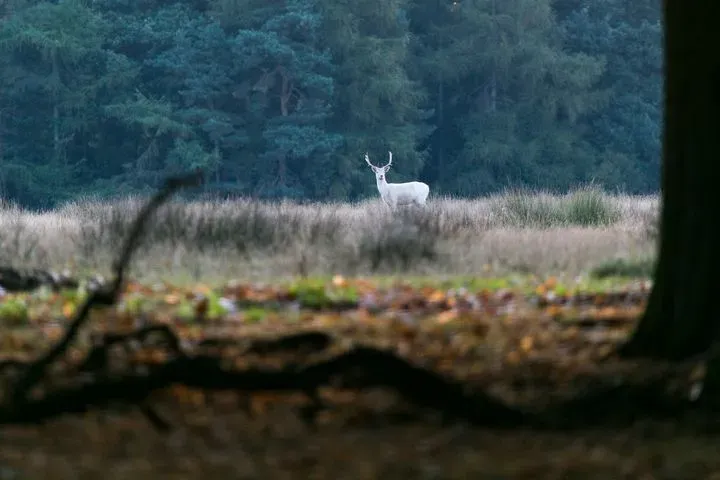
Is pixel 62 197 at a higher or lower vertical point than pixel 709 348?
lower

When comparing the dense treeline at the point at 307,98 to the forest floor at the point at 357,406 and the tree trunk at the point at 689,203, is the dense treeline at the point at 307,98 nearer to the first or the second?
the forest floor at the point at 357,406

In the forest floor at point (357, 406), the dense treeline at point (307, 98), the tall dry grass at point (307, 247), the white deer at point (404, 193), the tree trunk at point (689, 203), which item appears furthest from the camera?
the dense treeline at point (307, 98)

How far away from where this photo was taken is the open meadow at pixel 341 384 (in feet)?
16.0

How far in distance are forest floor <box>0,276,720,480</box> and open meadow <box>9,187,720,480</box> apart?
13 millimetres

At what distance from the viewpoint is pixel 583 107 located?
44906 mm

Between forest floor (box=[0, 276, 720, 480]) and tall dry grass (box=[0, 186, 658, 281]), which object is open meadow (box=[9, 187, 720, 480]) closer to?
forest floor (box=[0, 276, 720, 480])

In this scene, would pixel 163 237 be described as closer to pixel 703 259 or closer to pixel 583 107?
pixel 703 259

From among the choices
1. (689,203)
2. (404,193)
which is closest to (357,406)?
(689,203)

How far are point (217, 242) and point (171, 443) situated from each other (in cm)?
973

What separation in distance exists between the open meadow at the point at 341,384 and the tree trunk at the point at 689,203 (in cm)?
27

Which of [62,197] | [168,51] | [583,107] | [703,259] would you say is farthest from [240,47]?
[703,259]

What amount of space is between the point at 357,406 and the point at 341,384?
0.77 feet

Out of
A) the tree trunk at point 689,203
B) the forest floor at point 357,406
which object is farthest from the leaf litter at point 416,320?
the tree trunk at point 689,203

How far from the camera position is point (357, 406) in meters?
5.68
